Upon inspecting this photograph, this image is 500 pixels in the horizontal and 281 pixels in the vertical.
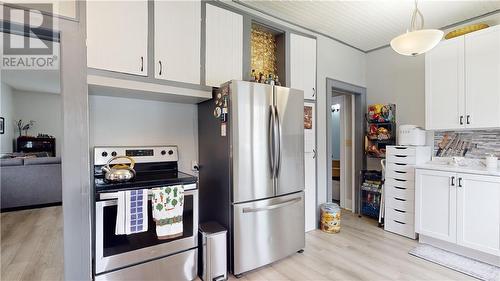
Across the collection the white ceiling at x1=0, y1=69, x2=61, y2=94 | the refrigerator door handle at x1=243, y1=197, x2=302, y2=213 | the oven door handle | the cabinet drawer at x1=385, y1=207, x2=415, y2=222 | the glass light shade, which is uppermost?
the glass light shade

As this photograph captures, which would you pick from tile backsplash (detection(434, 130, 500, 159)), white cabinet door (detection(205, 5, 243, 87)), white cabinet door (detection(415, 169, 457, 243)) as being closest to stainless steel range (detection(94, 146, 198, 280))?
white cabinet door (detection(205, 5, 243, 87))

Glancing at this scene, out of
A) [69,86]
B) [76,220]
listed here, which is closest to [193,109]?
[69,86]

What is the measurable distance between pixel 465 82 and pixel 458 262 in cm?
192

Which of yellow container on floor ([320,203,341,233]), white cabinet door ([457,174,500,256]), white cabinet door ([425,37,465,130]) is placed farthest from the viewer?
yellow container on floor ([320,203,341,233])

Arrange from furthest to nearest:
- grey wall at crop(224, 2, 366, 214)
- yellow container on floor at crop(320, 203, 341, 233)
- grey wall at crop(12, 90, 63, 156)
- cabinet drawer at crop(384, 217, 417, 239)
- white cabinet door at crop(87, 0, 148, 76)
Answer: grey wall at crop(224, 2, 366, 214) → yellow container on floor at crop(320, 203, 341, 233) → cabinet drawer at crop(384, 217, 417, 239) → grey wall at crop(12, 90, 63, 156) → white cabinet door at crop(87, 0, 148, 76)

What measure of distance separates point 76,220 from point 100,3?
1646 mm

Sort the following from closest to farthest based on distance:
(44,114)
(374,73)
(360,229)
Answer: (44,114)
(360,229)
(374,73)

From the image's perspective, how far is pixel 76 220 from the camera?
1.83m

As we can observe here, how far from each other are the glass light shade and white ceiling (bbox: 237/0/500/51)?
98cm

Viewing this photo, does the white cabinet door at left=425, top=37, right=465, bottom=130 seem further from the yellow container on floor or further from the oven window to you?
the oven window

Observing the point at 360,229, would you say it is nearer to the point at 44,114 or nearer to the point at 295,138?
the point at 295,138

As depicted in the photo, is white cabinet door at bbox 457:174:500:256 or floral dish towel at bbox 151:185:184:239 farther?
white cabinet door at bbox 457:174:500:256

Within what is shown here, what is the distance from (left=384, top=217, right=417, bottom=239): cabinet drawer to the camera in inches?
120

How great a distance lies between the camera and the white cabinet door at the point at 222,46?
2.41 metres
